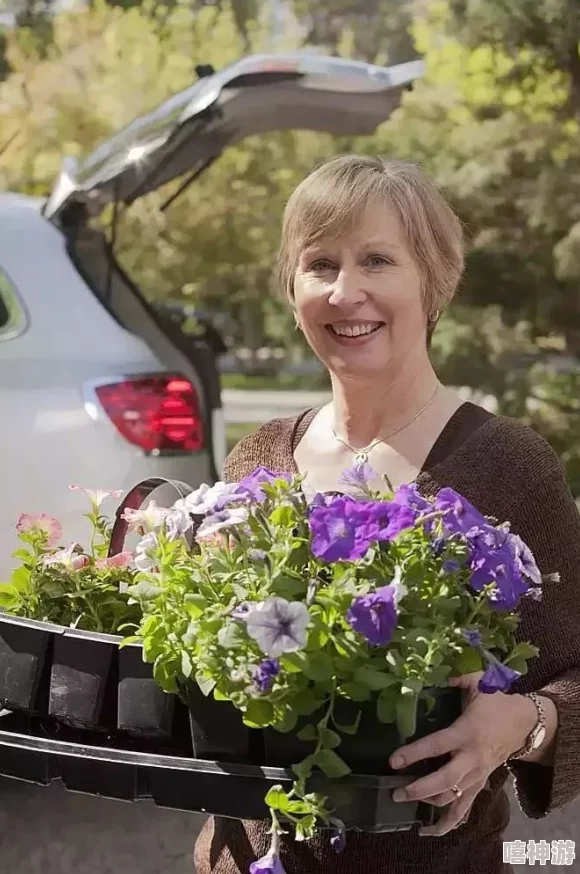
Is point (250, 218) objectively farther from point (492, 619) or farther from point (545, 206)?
point (492, 619)

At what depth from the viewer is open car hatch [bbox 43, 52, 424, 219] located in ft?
10.3

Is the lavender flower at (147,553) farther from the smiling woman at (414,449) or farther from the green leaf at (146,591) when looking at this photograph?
the smiling woman at (414,449)

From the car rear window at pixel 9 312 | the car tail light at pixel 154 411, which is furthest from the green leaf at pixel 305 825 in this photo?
the car rear window at pixel 9 312

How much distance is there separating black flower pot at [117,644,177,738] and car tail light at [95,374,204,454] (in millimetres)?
1926

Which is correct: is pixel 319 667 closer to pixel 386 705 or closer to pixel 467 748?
pixel 386 705

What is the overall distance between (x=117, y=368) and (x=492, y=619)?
6.85 feet

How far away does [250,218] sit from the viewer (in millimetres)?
4668

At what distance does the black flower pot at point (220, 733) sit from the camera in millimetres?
857

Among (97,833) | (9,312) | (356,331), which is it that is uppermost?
(356,331)

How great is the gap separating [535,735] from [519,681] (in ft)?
0.29

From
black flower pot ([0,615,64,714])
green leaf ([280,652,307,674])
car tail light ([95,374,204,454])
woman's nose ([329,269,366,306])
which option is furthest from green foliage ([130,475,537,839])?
car tail light ([95,374,204,454])

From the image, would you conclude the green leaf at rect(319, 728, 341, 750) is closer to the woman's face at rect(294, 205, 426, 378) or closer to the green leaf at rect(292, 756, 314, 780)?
the green leaf at rect(292, 756, 314, 780)

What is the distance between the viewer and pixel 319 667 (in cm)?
79

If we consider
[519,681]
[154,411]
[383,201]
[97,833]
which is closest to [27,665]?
[519,681]
